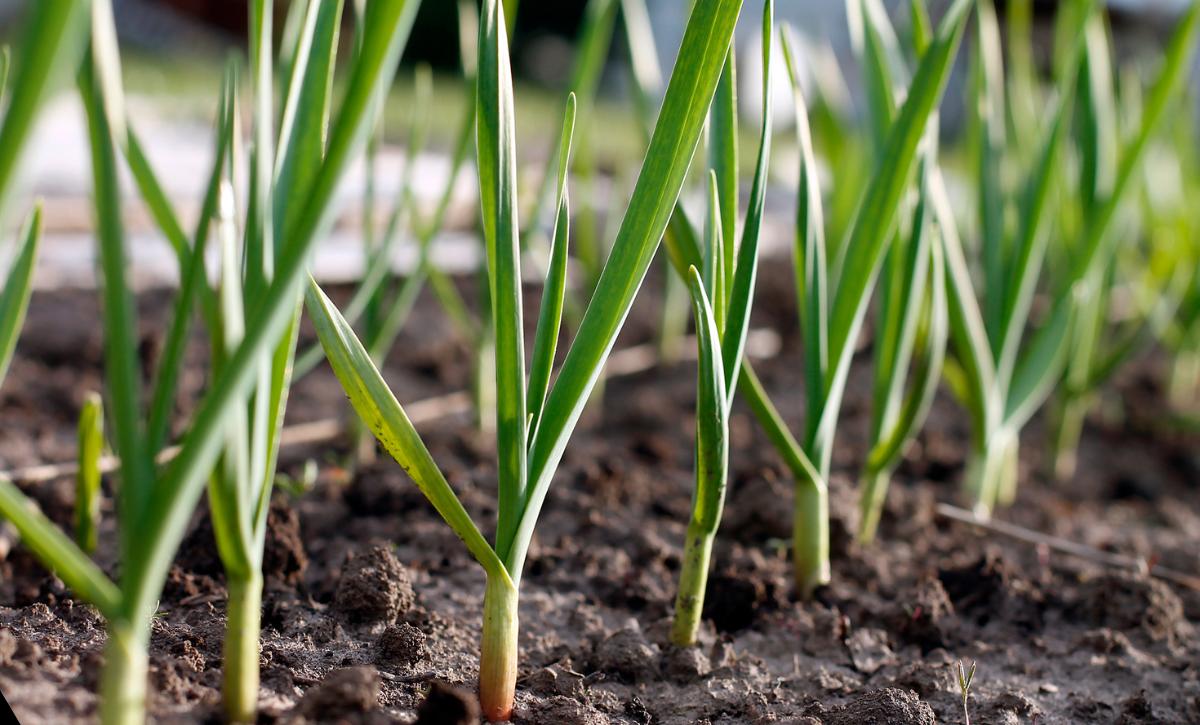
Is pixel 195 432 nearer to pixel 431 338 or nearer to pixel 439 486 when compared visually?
pixel 439 486

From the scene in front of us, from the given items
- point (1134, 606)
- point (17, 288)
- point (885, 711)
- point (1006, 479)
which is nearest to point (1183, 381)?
point (1006, 479)

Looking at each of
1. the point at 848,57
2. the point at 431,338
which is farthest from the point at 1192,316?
the point at 848,57

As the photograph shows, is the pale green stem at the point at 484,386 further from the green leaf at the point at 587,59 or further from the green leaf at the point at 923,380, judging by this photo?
the green leaf at the point at 923,380

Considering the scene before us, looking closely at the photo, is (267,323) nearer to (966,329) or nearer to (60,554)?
(60,554)

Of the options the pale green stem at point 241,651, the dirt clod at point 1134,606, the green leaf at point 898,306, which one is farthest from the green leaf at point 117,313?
the dirt clod at point 1134,606

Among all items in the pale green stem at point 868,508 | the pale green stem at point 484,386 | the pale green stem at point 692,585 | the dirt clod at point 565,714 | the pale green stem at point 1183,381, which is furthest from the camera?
the pale green stem at point 1183,381

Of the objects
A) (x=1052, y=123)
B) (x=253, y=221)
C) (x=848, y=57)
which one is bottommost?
(x=253, y=221)

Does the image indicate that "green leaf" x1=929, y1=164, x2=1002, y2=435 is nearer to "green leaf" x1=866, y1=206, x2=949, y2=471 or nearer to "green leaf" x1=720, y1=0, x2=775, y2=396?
"green leaf" x1=866, y1=206, x2=949, y2=471
